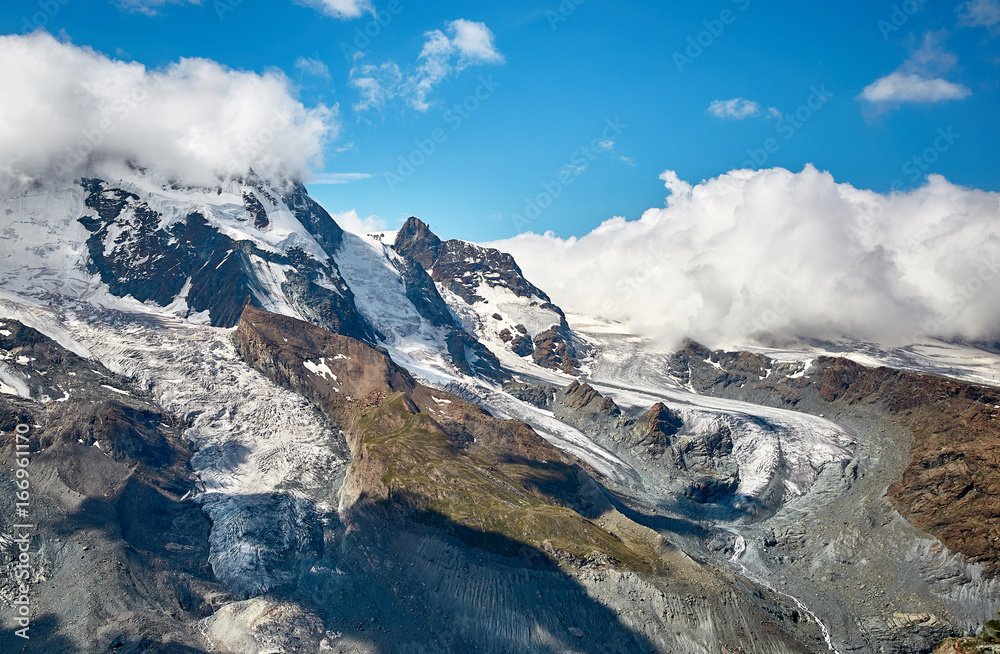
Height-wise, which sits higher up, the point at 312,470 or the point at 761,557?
the point at 312,470

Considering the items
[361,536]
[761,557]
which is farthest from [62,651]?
[761,557]

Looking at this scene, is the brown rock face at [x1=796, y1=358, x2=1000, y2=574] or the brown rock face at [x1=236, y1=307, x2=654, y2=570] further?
the brown rock face at [x1=796, y1=358, x2=1000, y2=574]

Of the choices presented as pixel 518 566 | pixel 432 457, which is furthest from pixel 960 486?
pixel 432 457

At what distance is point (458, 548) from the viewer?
318ft

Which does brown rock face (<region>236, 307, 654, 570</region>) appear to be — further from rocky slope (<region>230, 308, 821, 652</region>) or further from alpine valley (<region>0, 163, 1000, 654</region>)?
alpine valley (<region>0, 163, 1000, 654</region>)

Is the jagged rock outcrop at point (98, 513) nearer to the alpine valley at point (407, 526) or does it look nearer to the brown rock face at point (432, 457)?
the alpine valley at point (407, 526)

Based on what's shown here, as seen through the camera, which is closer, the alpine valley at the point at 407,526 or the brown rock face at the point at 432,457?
the alpine valley at the point at 407,526

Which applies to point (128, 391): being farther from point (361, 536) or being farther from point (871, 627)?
Result: point (871, 627)

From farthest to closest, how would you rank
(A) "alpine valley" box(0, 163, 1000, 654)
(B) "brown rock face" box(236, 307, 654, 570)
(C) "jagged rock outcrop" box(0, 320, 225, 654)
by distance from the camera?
(B) "brown rock face" box(236, 307, 654, 570) → (A) "alpine valley" box(0, 163, 1000, 654) → (C) "jagged rock outcrop" box(0, 320, 225, 654)

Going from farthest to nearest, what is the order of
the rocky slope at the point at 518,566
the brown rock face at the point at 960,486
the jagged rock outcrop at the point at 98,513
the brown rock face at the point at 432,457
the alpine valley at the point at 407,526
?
the brown rock face at the point at 960,486
the brown rock face at the point at 432,457
the rocky slope at the point at 518,566
the alpine valley at the point at 407,526
the jagged rock outcrop at the point at 98,513

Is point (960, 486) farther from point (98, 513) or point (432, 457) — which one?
point (98, 513)

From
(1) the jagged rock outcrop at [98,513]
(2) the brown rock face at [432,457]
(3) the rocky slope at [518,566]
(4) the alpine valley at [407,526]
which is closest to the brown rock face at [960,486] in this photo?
(4) the alpine valley at [407,526]

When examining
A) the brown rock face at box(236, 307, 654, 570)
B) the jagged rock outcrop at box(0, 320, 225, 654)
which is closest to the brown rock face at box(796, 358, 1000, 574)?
the brown rock face at box(236, 307, 654, 570)

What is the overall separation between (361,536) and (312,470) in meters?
33.1
